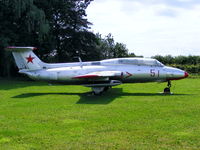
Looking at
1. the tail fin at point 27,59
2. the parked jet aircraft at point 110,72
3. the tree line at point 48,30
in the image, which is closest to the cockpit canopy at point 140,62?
the parked jet aircraft at point 110,72

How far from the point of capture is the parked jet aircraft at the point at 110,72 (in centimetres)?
1474

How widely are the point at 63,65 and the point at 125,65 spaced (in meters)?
3.84

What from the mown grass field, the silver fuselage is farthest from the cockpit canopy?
the mown grass field

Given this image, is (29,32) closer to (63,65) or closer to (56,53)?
(56,53)

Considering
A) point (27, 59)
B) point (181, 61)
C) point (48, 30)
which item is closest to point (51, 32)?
point (48, 30)

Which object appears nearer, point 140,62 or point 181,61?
point 140,62

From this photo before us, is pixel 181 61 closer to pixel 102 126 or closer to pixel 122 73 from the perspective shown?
pixel 122 73

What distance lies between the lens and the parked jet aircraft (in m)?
14.7

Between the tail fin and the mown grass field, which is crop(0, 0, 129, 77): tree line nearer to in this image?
the tail fin

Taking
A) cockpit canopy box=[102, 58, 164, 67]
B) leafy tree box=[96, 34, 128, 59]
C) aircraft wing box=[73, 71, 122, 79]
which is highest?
leafy tree box=[96, 34, 128, 59]

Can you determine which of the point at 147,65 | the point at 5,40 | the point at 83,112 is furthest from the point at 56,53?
the point at 83,112

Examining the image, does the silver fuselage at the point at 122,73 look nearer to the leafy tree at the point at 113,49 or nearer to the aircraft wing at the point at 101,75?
the aircraft wing at the point at 101,75

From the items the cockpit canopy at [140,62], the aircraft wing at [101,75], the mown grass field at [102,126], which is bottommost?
the mown grass field at [102,126]

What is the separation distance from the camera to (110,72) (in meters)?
14.7
